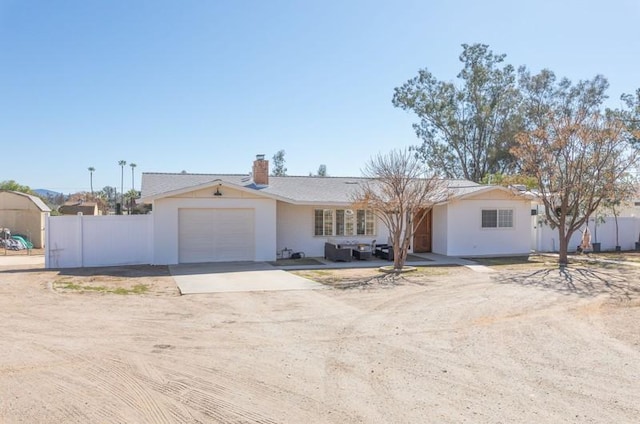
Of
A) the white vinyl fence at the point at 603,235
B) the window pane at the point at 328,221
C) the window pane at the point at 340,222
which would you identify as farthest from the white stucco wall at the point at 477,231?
the window pane at the point at 328,221

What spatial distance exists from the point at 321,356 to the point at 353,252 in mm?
12760

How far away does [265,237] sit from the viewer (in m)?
18.3

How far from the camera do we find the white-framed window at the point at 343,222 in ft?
65.7

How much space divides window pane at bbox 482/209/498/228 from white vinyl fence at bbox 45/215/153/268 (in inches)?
524

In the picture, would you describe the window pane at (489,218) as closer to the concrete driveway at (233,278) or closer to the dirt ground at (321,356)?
the dirt ground at (321,356)

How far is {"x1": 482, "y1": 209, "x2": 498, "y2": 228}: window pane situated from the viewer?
20.8 meters

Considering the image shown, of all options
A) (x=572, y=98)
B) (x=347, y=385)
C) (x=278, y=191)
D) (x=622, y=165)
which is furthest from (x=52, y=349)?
(x=572, y=98)

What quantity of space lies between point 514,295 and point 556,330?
10.9 feet

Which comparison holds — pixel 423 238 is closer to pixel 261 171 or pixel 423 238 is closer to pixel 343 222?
pixel 343 222

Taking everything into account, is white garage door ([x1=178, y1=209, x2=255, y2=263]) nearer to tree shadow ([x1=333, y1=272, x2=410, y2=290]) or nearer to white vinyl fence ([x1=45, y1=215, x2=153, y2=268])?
white vinyl fence ([x1=45, y1=215, x2=153, y2=268])

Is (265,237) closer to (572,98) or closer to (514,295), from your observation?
(514,295)

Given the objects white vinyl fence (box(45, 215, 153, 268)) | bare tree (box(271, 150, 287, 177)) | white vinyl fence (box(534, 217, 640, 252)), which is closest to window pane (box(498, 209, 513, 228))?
white vinyl fence (box(534, 217, 640, 252))

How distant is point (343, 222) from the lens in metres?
20.2

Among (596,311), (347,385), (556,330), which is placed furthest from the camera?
(596,311)
